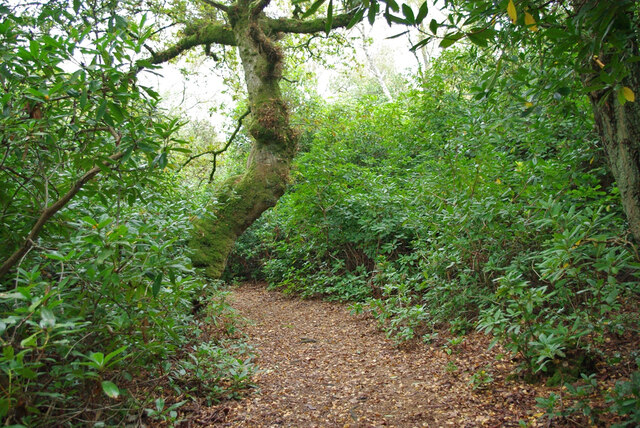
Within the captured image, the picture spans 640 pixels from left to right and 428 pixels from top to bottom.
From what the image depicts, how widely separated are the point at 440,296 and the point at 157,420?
291 centimetres

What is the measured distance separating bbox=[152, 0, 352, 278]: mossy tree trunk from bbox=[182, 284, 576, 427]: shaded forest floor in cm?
152

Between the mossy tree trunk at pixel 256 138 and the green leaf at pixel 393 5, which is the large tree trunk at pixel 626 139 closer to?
the green leaf at pixel 393 5

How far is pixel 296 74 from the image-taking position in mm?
9734

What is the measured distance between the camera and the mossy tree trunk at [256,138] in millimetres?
5609

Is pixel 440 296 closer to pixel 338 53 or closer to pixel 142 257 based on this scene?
pixel 142 257

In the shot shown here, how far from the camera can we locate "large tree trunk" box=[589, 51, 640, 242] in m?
1.70

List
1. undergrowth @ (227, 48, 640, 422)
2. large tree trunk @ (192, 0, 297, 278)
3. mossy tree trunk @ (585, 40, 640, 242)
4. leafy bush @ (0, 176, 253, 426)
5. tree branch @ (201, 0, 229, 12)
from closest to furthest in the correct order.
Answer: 1. leafy bush @ (0, 176, 253, 426)
2. mossy tree trunk @ (585, 40, 640, 242)
3. undergrowth @ (227, 48, 640, 422)
4. large tree trunk @ (192, 0, 297, 278)
5. tree branch @ (201, 0, 229, 12)

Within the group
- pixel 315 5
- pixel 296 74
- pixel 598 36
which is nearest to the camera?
pixel 315 5

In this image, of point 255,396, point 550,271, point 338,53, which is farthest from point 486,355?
point 338,53

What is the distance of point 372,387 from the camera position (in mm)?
3229

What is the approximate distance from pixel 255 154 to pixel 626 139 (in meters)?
5.17

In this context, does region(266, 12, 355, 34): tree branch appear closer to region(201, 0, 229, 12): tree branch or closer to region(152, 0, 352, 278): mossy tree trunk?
region(152, 0, 352, 278): mossy tree trunk

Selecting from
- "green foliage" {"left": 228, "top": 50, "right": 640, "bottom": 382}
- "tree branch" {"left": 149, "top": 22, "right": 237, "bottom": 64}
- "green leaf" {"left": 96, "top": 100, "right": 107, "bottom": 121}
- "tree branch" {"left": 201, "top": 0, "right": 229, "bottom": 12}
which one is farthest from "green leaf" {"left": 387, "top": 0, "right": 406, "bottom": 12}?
Result: "tree branch" {"left": 149, "top": 22, "right": 237, "bottom": 64}

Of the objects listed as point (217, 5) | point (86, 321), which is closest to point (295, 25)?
point (217, 5)
